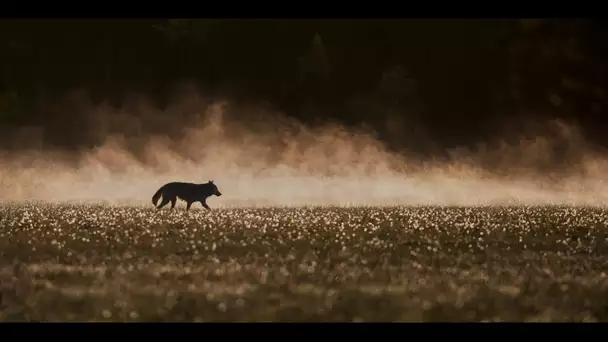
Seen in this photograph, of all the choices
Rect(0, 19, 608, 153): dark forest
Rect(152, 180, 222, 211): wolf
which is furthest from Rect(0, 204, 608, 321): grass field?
Rect(0, 19, 608, 153): dark forest

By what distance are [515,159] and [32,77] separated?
9.95 ft

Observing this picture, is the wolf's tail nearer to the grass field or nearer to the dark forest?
the grass field

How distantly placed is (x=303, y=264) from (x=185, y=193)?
2.74 feet

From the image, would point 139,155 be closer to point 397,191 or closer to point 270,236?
point 270,236

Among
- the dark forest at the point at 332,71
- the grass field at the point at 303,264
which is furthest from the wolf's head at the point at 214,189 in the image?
the dark forest at the point at 332,71

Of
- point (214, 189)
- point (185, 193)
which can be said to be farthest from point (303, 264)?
point (185, 193)

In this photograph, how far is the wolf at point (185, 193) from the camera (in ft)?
15.7

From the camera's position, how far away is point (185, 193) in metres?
4.77

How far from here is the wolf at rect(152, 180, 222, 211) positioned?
4781 mm

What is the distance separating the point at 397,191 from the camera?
4.95 metres

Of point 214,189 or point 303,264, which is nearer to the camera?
point 303,264

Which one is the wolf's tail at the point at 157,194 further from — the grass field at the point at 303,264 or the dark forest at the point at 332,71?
the dark forest at the point at 332,71

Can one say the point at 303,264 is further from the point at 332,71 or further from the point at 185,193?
the point at 332,71
